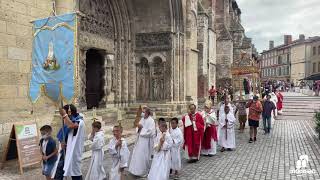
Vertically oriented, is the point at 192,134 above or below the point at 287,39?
below

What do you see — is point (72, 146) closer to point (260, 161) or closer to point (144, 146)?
point (144, 146)

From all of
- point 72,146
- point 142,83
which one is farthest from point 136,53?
point 72,146

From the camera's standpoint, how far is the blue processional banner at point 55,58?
607 centimetres

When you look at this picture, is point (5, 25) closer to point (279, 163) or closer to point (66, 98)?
point (66, 98)

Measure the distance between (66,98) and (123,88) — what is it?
10.0 m

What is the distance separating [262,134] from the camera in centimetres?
1373

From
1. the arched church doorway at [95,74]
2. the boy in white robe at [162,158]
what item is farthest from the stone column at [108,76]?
the boy in white robe at [162,158]

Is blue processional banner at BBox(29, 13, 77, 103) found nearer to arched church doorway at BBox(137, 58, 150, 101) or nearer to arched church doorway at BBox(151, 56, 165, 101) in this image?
arched church doorway at BBox(137, 58, 150, 101)

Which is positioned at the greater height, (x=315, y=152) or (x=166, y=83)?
(x=166, y=83)

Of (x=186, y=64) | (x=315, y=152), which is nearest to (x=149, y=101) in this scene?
(x=186, y=64)

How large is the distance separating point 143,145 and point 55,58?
2.87 m

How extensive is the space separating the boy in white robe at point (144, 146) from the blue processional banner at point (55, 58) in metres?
2.34

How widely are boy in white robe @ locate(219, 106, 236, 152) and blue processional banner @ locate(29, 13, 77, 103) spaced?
19.5 ft

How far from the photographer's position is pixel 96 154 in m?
6.47
